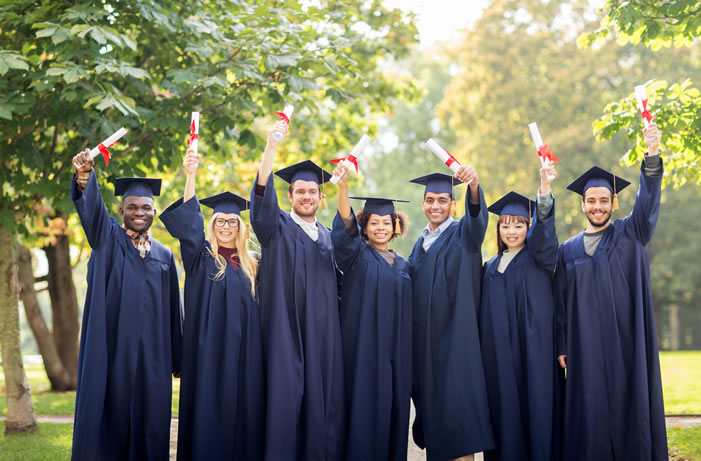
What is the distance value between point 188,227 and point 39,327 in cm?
720

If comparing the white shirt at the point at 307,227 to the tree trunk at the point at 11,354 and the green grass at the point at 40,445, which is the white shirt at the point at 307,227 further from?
the tree trunk at the point at 11,354

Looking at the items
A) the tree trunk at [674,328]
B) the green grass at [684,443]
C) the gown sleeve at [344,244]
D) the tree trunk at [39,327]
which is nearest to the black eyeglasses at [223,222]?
the gown sleeve at [344,244]

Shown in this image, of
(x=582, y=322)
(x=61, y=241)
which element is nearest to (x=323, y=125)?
(x=61, y=241)

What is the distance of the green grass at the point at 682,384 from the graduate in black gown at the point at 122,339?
6.65 metres

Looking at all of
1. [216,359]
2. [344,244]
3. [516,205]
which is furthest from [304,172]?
[516,205]

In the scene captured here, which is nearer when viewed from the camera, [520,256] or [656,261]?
[520,256]

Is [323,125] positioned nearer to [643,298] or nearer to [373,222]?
[373,222]

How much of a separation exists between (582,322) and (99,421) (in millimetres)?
3519

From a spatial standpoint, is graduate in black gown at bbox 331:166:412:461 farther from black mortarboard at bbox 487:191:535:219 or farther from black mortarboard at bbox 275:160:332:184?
black mortarboard at bbox 487:191:535:219

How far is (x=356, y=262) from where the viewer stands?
5.64m

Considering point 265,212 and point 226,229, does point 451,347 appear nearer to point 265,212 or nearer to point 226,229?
point 265,212

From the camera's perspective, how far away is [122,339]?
5223mm

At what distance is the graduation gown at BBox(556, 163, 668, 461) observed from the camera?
17.1 feet

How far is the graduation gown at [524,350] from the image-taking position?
5.32 metres
